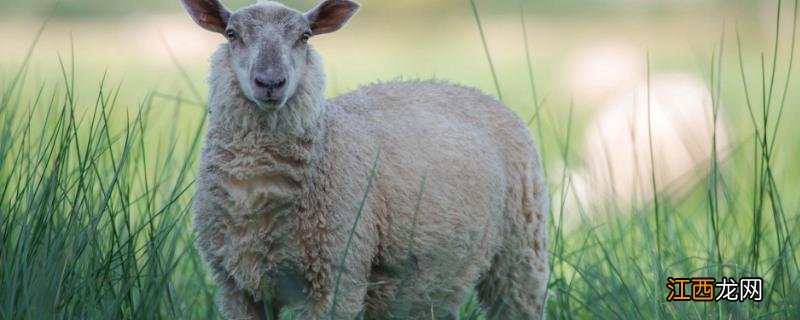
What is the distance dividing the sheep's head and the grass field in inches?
14.0

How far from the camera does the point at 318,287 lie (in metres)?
3.89

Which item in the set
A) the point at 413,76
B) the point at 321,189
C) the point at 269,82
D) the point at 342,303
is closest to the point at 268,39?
the point at 269,82

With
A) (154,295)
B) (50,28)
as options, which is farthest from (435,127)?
(50,28)

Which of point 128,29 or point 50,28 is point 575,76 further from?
point 128,29

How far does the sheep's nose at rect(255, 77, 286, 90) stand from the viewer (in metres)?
3.71

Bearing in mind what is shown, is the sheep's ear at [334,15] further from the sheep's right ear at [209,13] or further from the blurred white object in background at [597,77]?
the blurred white object in background at [597,77]

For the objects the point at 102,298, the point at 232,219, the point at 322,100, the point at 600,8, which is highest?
the point at 600,8

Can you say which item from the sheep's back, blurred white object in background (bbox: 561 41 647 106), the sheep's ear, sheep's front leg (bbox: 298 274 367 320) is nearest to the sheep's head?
the sheep's ear

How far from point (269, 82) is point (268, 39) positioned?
18cm

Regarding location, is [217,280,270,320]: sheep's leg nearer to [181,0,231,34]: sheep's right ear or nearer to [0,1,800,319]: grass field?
[0,1,800,319]: grass field

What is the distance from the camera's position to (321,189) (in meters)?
3.95

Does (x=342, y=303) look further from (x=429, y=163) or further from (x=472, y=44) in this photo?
(x=472, y=44)

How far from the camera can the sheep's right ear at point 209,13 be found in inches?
160

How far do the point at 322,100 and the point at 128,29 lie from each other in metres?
20.4
